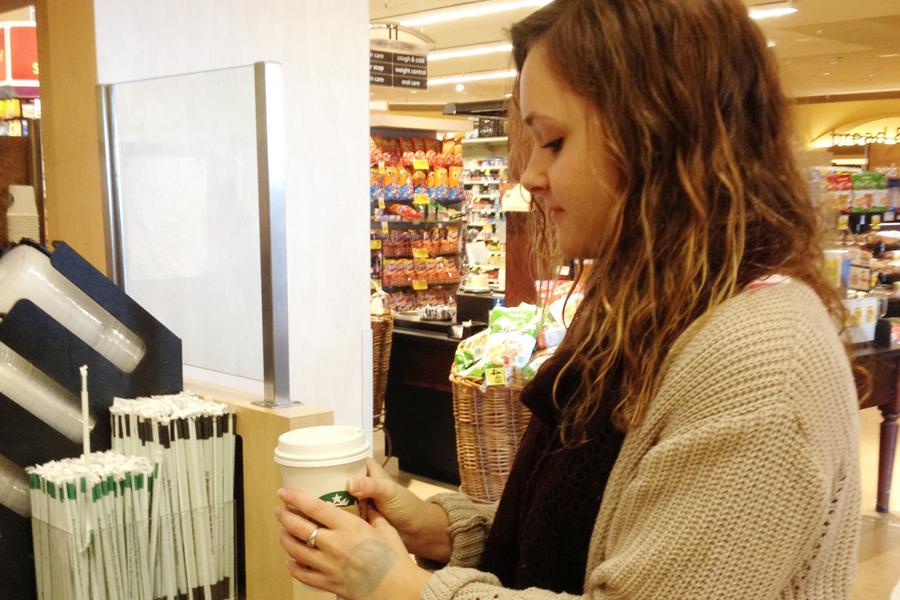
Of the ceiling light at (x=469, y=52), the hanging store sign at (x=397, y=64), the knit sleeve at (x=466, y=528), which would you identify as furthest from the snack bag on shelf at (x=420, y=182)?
the knit sleeve at (x=466, y=528)

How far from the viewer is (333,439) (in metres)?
1.18

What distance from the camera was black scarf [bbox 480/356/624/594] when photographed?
0.93m

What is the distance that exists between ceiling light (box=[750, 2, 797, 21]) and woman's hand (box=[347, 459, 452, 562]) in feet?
27.7

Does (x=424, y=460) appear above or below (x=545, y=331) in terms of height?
below

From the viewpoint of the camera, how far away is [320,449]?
114 centimetres

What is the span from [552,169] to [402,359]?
3.98 metres

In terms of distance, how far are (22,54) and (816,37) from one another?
9.46m

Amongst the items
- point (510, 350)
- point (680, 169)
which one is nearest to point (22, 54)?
point (510, 350)

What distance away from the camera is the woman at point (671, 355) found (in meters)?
0.76

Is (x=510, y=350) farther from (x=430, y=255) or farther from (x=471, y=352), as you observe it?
(x=430, y=255)

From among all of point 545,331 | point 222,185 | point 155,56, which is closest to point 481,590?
point 222,185

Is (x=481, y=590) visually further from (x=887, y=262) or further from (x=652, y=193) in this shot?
(x=887, y=262)

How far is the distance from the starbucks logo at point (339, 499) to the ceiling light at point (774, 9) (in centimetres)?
859

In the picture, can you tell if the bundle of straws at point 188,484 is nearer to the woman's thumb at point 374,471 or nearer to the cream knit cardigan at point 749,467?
the woman's thumb at point 374,471
